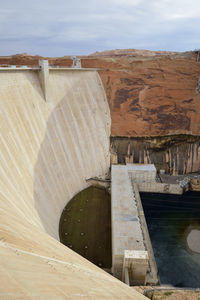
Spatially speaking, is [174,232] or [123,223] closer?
[123,223]

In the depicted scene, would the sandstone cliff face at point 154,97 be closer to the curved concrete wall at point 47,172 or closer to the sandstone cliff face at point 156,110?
the sandstone cliff face at point 156,110

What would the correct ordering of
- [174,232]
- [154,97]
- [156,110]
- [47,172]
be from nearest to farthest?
1. [47,172]
2. [174,232]
3. [154,97]
4. [156,110]

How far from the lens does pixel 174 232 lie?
18047 millimetres

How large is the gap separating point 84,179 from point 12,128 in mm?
9435

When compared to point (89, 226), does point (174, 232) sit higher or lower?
lower

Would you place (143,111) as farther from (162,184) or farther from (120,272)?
(120,272)

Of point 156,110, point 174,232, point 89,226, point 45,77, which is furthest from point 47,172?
point 156,110

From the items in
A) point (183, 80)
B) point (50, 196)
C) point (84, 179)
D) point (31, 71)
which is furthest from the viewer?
point (183, 80)

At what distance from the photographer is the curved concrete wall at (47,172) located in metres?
5.65

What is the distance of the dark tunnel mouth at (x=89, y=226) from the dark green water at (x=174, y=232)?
380 centimetres

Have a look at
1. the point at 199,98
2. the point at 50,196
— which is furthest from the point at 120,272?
the point at 199,98

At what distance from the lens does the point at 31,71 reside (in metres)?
18.8

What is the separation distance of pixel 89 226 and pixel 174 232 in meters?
7.12

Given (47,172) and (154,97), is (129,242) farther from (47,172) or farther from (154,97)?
(154,97)
